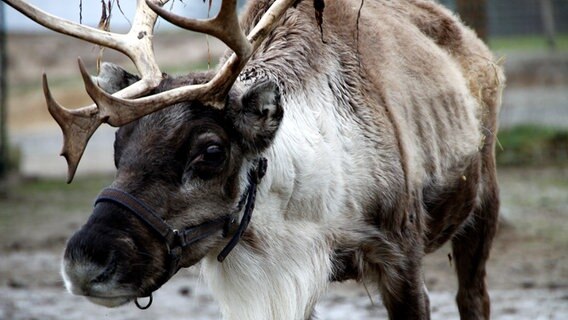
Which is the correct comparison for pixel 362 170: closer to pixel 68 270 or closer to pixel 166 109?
pixel 166 109

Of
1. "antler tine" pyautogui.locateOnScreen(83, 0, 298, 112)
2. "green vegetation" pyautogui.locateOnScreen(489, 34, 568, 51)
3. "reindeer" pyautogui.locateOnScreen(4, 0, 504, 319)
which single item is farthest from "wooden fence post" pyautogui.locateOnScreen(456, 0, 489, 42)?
"green vegetation" pyautogui.locateOnScreen(489, 34, 568, 51)

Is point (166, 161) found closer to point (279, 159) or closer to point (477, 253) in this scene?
point (279, 159)

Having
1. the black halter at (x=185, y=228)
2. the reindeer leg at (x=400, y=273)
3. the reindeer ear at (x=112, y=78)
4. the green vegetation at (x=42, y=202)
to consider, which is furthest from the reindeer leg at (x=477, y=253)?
the green vegetation at (x=42, y=202)

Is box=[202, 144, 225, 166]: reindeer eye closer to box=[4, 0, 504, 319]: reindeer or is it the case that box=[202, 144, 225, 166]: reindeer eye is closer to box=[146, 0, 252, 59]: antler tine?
box=[4, 0, 504, 319]: reindeer

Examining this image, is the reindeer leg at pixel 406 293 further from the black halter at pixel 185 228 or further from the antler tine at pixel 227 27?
the antler tine at pixel 227 27

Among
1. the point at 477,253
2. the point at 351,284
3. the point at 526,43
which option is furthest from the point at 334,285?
the point at 526,43

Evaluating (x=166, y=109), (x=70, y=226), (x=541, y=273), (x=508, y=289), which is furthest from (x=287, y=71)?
(x=70, y=226)

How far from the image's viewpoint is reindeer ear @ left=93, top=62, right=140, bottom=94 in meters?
5.09

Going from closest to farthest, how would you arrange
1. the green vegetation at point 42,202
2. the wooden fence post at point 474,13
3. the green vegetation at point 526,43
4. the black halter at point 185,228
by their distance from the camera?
1. the black halter at point 185,228
2. the wooden fence post at point 474,13
3. the green vegetation at point 42,202
4. the green vegetation at point 526,43

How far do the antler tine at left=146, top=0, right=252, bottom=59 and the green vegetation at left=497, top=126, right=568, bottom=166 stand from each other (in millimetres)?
10066

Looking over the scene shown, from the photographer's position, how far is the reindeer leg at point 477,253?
686 centimetres

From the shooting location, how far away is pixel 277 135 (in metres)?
5.01

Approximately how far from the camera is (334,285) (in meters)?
8.95

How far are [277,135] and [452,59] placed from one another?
2024 mm
